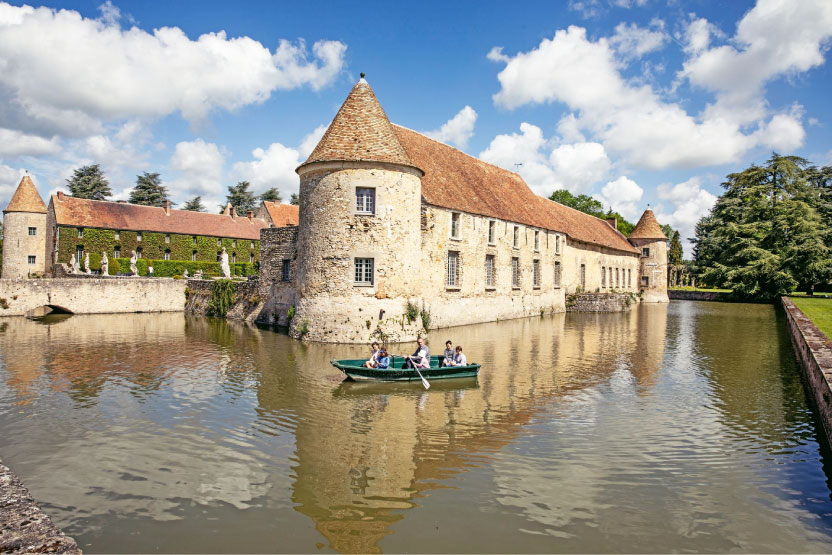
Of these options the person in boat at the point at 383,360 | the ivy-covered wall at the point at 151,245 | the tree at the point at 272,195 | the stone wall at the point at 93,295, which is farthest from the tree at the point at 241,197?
the person in boat at the point at 383,360

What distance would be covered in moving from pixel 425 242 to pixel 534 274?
461 inches

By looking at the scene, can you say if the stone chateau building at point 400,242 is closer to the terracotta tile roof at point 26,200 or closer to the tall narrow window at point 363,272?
the tall narrow window at point 363,272

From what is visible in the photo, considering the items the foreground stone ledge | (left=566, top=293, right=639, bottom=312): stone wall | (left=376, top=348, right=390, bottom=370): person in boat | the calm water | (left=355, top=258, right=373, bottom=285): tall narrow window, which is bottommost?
the calm water

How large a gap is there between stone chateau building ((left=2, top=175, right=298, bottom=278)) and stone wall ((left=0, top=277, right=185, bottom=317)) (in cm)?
1448

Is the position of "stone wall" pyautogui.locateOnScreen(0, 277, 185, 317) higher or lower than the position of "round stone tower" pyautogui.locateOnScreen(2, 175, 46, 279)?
lower

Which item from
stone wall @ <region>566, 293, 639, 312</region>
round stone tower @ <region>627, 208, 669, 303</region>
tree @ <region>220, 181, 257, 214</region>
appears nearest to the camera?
stone wall @ <region>566, 293, 639, 312</region>

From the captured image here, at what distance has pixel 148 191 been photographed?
64.8 m

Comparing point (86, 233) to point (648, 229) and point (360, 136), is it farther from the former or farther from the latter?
point (648, 229)

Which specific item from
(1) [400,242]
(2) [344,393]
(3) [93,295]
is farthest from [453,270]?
(3) [93,295]

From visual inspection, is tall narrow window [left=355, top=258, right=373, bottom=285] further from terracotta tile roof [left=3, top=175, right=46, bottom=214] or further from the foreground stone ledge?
terracotta tile roof [left=3, top=175, right=46, bottom=214]

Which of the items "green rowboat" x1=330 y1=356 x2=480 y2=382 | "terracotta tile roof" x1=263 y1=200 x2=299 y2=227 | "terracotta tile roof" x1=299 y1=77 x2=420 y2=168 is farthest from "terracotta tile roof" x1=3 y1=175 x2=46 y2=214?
"green rowboat" x1=330 y1=356 x2=480 y2=382

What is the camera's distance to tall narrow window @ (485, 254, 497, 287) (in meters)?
27.3

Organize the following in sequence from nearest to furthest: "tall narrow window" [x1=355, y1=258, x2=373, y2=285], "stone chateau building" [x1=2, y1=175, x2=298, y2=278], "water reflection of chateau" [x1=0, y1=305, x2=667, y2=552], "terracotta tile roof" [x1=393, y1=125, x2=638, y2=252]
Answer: "water reflection of chateau" [x1=0, y1=305, x2=667, y2=552] < "tall narrow window" [x1=355, y1=258, x2=373, y2=285] < "terracotta tile roof" [x1=393, y1=125, x2=638, y2=252] < "stone chateau building" [x1=2, y1=175, x2=298, y2=278]

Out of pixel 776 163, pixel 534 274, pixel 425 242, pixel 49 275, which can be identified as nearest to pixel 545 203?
pixel 534 274
